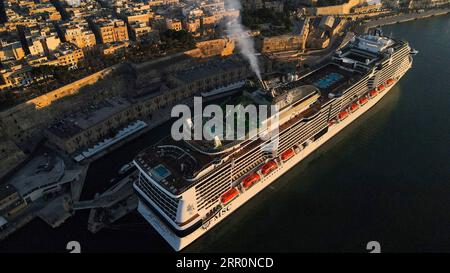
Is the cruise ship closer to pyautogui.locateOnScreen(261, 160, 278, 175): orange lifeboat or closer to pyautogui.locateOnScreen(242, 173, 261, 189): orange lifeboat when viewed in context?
pyautogui.locateOnScreen(242, 173, 261, 189): orange lifeboat

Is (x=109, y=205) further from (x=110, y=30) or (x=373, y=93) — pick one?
(x=110, y=30)

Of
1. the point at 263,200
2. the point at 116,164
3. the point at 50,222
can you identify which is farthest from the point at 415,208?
the point at 50,222

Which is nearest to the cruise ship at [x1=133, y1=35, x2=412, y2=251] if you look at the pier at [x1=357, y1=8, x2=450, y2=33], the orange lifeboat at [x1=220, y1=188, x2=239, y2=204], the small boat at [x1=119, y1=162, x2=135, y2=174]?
the orange lifeboat at [x1=220, y1=188, x2=239, y2=204]

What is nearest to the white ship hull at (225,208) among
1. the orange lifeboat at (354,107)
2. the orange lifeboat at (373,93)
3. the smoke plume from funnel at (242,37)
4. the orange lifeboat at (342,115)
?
the orange lifeboat at (342,115)

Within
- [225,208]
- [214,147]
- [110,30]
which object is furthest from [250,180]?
[110,30]

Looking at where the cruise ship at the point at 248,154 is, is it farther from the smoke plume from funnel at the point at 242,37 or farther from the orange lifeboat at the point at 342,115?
the smoke plume from funnel at the point at 242,37

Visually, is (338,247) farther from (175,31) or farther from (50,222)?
(175,31)
